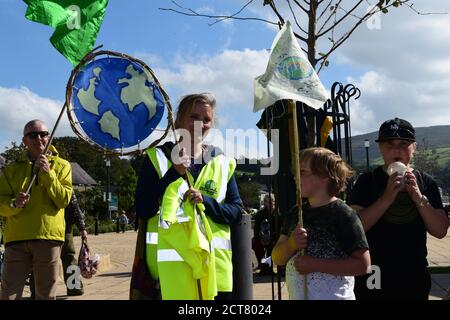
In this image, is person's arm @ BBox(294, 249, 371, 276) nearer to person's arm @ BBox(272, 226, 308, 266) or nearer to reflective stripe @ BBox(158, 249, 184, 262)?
person's arm @ BBox(272, 226, 308, 266)

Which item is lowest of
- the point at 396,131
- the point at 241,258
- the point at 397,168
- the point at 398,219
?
the point at 241,258

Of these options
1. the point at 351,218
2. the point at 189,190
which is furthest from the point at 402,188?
the point at 189,190

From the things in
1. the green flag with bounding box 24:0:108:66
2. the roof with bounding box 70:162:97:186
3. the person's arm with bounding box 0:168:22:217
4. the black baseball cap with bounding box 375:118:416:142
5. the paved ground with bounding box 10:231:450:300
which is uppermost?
the roof with bounding box 70:162:97:186

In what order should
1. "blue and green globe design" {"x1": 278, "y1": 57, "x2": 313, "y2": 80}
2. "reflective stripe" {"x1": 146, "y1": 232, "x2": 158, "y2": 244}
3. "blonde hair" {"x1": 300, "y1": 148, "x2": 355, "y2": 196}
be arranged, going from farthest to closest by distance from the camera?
1. "blue and green globe design" {"x1": 278, "y1": 57, "x2": 313, "y2": 80}
2. "reflective stripe" {"x1": 146, "y1": 232, "x2": 158, "y2": 244}
3. "blonde hair" {"x1": 300, "y1": 148, "x2": 355, "y2": 196}

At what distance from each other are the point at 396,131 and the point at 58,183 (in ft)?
8.23

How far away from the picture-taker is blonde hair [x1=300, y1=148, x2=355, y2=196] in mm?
2959

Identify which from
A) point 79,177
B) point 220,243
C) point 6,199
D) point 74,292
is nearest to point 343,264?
point 220,243

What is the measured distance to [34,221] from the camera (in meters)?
4.54

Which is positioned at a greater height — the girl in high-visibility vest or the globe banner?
the globe banner

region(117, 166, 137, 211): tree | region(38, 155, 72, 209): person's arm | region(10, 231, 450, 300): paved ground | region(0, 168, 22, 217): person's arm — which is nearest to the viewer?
region(0, 168, 22, 217): person's arm

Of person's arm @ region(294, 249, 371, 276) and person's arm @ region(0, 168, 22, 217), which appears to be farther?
person's arm @ region(0, 168, 22, 217)

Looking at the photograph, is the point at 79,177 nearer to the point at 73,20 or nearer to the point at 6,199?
the point at 6,199

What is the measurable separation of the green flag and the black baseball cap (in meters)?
1.90

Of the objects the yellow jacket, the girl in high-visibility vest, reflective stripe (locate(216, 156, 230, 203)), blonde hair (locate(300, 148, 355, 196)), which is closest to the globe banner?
the girl in high-visibility vest
